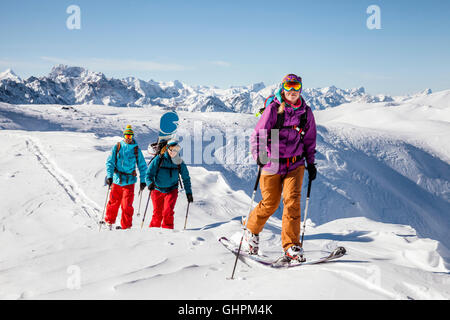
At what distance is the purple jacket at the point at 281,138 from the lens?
11.7ft

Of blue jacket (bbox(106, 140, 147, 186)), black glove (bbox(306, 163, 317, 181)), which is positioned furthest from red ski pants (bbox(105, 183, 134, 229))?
black glove (bbox(306, 163, 317, 181))

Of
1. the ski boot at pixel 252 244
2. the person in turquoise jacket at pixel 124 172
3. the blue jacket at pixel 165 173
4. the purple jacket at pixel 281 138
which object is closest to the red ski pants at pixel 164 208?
the blue jacket at pixel 165 173

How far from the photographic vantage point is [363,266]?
9.82 ft

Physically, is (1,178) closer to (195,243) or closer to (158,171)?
(158,171)

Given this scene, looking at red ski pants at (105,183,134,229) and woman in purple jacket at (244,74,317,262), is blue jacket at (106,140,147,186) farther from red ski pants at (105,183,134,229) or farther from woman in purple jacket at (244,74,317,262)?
woman in purple jacket at (244,74,317,262)

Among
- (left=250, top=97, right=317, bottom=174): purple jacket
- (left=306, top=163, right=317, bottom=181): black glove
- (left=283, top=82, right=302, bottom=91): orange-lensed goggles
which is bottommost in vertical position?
(left=306, top=163, right=317, bottom=181): black glove

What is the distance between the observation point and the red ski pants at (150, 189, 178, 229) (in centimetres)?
586

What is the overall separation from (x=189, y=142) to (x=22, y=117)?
779 inches

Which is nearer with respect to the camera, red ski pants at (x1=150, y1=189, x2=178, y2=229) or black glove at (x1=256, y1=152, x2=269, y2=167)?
black glove at (x1=256, y1=152, x2=269, y2=167)

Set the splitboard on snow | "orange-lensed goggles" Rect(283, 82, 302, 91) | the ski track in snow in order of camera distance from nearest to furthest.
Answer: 1. the splitboard on snow
2. "orange-lensed goggles" Rect(283, 82, 302, 91)
3. the ski track in snow

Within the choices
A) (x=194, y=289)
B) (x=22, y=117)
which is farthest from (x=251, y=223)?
(x=22, y=117)

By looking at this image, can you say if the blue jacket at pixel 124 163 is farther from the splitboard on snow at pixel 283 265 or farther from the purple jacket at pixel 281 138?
the purple jacket at pixel 281 138

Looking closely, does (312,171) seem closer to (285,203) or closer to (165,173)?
(285,203)

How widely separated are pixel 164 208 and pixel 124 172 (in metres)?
1.20
